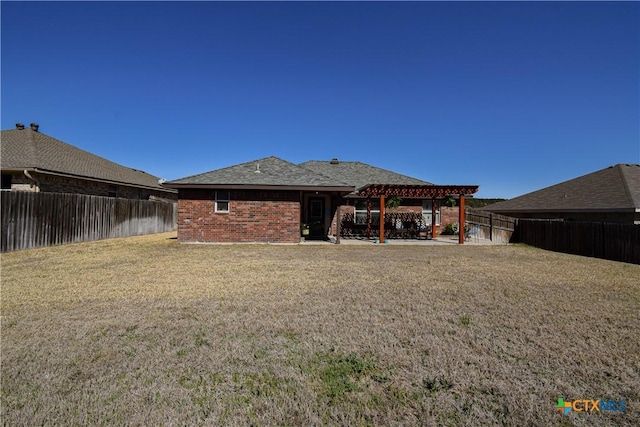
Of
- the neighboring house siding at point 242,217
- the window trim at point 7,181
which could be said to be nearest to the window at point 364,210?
the neighboring house siding at point 242,217

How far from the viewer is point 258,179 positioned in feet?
49.6

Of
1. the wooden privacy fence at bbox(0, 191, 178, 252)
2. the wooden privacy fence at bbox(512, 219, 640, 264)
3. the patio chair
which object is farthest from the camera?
the patio chair

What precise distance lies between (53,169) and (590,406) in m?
19.1

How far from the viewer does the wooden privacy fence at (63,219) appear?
1070 cm

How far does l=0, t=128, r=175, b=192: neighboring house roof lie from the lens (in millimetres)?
14110

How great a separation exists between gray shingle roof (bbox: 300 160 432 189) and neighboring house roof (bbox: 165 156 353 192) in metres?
6.11

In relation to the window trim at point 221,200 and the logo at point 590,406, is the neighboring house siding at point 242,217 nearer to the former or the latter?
the window trim at point 221,200

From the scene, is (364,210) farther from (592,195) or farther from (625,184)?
(625,184)

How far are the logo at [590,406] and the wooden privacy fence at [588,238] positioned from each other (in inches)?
465

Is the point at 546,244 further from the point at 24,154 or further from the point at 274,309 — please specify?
the point at 24,154

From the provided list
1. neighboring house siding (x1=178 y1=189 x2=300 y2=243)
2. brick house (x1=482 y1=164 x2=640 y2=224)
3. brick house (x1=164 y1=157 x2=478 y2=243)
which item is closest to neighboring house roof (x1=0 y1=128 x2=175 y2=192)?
brick house (x1=164 y1=157 x2=478 y2=243)

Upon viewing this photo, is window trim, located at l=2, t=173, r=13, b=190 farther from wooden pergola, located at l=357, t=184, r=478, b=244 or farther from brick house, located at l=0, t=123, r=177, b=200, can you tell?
wooden pergola, located at l=357, t=184, r=478, b=244

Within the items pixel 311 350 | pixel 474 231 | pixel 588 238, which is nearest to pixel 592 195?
pixel 588 238

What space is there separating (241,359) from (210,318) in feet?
4.61
